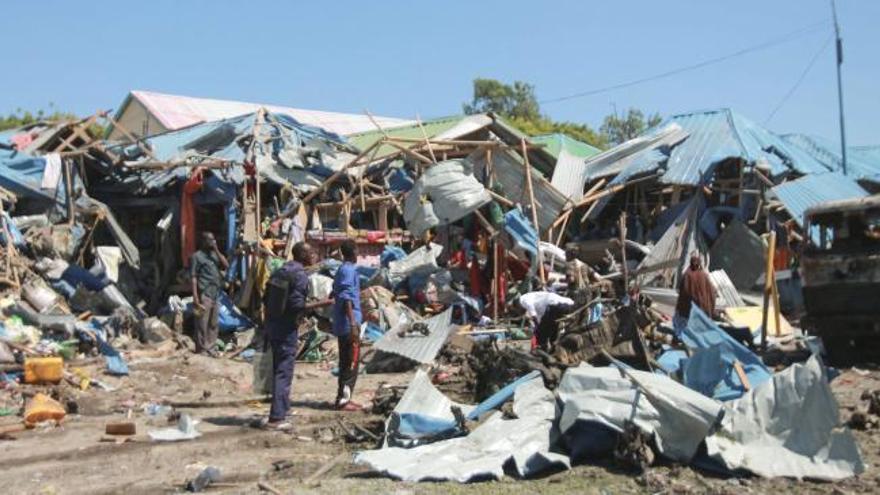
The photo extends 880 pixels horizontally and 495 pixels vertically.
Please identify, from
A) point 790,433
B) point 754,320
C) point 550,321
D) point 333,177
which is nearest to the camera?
point 790,433

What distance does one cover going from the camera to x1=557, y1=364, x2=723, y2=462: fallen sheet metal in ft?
20.6

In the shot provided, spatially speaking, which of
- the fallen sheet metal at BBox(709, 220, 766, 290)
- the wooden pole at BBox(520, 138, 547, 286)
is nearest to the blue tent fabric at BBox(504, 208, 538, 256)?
the wooden pole at BBox(520, 138, 547, 286)

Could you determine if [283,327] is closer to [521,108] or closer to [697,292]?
[697,292]

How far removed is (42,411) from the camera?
28.4 feet

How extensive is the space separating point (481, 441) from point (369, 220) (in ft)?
38.4

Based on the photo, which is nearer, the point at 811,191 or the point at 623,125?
the point at 811,191

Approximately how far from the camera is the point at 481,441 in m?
6.81

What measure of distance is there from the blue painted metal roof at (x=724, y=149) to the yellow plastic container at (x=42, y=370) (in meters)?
12.3

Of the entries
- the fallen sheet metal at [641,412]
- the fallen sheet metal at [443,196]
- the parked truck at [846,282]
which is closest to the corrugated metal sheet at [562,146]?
the fallen sheet metal at [443,196]

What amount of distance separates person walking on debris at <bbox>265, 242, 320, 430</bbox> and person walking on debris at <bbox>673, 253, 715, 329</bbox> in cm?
551

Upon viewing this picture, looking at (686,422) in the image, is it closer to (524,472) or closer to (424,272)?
(524,472)

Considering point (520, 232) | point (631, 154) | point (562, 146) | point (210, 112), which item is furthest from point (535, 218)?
point (210, 112)

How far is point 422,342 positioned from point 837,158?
1560 cm

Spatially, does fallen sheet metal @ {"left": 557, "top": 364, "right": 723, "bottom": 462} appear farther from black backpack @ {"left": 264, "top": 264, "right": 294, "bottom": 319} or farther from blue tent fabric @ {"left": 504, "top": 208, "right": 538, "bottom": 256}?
blue tent fabric @ {"left": 504, "top": 208, "right": 538, "bottom": 256}
